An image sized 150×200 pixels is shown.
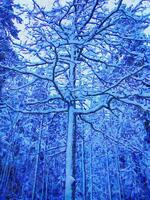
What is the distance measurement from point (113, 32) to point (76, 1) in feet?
4.66

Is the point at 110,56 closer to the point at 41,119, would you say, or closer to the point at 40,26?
the point at 40,26

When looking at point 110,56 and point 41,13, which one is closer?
point 41,13

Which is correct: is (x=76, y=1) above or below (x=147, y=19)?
above

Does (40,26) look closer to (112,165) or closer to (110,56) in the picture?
(110,56)

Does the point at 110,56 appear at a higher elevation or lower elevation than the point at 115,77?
higher

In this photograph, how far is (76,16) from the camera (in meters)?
7.26

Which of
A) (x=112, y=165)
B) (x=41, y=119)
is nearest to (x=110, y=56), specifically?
(x=41, y=119)

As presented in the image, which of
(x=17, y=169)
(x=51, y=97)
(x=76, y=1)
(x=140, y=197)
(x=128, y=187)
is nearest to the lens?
(x=51, y=97)

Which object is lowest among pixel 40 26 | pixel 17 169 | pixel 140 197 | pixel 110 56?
pixel 140 197

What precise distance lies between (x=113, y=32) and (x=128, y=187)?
780 inches

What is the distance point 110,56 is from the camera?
8.34 metres

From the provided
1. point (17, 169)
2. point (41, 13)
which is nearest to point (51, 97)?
point (41, 13)

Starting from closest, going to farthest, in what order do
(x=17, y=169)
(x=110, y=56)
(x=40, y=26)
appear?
→ (x=40, y=26)
(x=110, y=56)
(x=17, y=169)

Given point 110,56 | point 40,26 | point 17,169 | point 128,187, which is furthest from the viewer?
point 17,169
